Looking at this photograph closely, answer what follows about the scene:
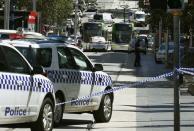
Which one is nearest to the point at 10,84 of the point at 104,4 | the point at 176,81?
the point at 176,81

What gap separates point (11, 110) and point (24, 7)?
2316 inches

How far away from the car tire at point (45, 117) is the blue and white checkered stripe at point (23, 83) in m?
0.26

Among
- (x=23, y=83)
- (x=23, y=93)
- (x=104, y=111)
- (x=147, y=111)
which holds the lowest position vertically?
(x=147, y=111)

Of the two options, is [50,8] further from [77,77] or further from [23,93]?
[23,93]

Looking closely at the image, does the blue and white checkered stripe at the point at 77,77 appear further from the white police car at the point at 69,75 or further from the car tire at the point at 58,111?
the car tire at the point at 58,111

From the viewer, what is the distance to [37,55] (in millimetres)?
14453

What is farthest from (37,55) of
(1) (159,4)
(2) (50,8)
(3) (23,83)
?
(2) (50,8)

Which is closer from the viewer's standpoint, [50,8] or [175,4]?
[175,4]

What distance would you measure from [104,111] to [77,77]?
154cm

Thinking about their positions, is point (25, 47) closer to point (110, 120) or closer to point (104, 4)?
point (110, 120)

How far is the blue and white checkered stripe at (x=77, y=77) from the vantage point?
14.5 meters

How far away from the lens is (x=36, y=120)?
1258cm

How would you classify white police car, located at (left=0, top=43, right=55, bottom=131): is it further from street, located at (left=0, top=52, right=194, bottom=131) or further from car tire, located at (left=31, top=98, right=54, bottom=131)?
street, located at (left=0, top=52, right=194, bottom=131)

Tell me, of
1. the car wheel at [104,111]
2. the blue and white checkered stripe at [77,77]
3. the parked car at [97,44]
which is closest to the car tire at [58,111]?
the blue and white checkered stripe at [77,77]
